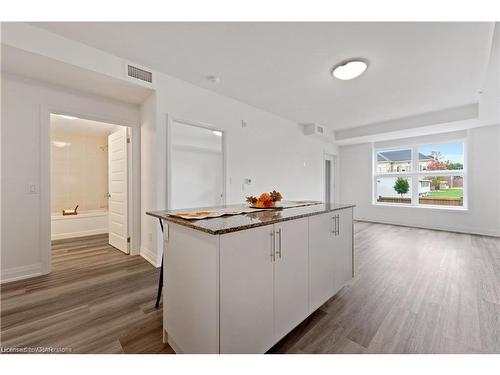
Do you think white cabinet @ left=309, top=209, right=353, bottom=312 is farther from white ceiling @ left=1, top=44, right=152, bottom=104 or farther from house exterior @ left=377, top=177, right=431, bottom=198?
house exterior @ left=377, top=177, right=431, bottom=198

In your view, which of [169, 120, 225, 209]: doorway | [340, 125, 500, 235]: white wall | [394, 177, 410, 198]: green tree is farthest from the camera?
[394, 177, 410, 198]: green tree

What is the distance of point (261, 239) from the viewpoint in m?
1.31

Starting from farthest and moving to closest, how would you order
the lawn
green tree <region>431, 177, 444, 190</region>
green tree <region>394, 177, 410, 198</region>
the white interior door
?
green tree <region>394, 177, 410, 198</region> < green tree <region>431, 177, 444, 190</region> < the lawn < the white interior door

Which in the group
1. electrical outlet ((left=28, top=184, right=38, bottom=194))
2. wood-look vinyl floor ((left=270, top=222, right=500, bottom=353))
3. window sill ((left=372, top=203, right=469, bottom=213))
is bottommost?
wood-look vinyl floor ((left=270, top=222, right=500, bottom=353))

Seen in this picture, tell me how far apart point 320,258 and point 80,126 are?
18.4 feet

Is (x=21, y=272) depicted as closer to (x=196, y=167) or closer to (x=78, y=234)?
(x=78, y=234)

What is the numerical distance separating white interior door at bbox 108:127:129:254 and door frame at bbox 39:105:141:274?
0.43 ft

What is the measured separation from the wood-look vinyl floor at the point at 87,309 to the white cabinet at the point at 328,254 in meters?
1.18

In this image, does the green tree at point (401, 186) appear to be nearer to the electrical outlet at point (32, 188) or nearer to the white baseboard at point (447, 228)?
the white baseboard at point (447, 228)

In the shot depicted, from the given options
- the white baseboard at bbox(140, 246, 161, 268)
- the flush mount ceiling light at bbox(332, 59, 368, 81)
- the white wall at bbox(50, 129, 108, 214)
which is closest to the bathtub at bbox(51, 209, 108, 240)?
the white wall at bbox(50, 129, 108, 214)

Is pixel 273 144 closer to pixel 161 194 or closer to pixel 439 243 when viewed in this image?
pixel 161 194

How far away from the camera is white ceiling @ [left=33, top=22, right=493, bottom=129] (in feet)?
6.74

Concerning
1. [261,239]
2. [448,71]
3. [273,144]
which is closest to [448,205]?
[448,71]

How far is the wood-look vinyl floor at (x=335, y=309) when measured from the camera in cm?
149
